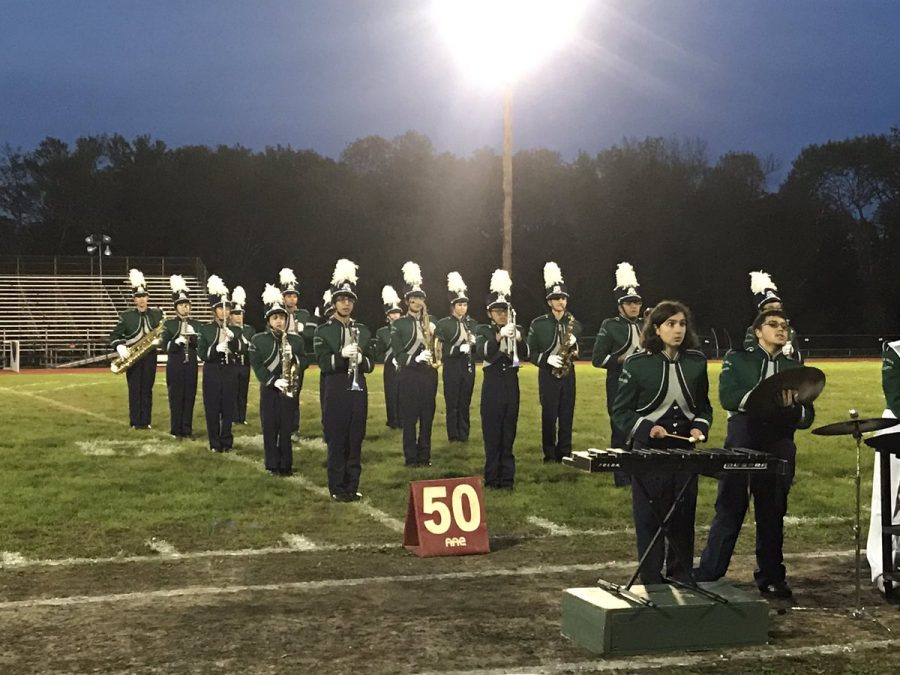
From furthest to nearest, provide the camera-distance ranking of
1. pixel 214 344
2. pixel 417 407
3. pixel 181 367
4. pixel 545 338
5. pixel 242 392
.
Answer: pixel 242 392, pixel 181 367, pixel 214 344, pixel 417 407, pixel 545 338

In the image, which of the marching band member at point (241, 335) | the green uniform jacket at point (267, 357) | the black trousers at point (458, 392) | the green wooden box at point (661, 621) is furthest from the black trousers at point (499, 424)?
the green wooden box at point (661, 621)

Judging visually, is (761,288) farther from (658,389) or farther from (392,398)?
(392,398)

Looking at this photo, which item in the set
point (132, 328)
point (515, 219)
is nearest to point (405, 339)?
point (132, 328)

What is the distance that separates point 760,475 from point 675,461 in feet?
3.93

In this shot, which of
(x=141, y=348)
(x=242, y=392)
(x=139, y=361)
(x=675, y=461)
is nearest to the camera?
(x=675, y=461)

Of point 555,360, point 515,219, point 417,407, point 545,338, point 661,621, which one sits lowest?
point 661,621

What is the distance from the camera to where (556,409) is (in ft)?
42.0

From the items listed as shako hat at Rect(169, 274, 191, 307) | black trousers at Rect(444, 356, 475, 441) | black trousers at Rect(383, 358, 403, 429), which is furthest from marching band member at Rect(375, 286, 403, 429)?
shako hat at Rect(169, 274, 191, 307)

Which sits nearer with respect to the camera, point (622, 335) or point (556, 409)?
point (622, 335)

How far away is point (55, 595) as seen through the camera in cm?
661

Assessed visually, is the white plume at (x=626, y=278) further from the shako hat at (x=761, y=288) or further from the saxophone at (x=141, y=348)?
the saxophone at (x=141, y=348)

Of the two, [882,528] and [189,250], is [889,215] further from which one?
[882,528]

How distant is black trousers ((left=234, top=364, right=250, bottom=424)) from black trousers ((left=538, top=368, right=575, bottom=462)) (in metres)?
4.69

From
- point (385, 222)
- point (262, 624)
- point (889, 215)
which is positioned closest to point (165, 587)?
point (262, 624)
